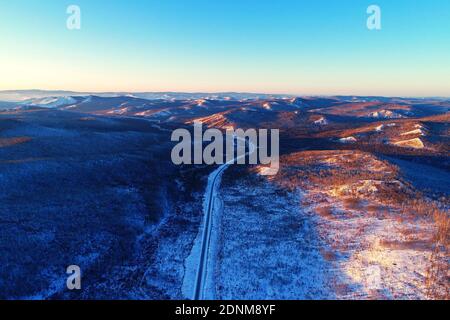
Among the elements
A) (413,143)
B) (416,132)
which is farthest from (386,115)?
(413,143)

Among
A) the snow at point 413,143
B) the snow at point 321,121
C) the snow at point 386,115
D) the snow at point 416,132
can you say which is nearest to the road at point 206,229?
the snow at point 413,143

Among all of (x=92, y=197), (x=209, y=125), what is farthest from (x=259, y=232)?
(x=209, y=125)

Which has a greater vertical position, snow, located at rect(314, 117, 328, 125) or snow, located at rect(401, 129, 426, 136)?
snow, located at rect(314, 117, 328, 125)

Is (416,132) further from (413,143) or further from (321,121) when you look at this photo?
(321,121)

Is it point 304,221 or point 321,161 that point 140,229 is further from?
point 321,161

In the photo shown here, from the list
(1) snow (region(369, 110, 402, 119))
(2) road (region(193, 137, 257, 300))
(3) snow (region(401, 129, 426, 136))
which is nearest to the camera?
(2) road (region(193, 137, 257, 300))

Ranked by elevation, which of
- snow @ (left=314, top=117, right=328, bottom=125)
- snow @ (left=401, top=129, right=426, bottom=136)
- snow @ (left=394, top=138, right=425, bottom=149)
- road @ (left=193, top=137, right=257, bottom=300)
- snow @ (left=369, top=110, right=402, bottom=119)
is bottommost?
road @ (left=193, top=137, right=257, bottom=300)

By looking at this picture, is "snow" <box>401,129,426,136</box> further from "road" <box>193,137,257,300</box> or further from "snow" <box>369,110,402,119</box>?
"snow" <box>369,110,402,119</box>

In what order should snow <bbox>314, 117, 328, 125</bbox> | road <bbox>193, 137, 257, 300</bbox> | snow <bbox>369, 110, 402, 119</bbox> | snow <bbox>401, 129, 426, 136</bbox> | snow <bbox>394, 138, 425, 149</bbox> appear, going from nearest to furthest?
1. road <bbox>193, 137, 257, 300</bbox>
2. snow <bbox>394, 138, 425, 149</bbox>
3. snow <bbox>401, 129, 426, 136</bbox>
4. snow <bbox>314, 117, 328, 125</bbox>
5. snow <bbox>369, 110, 402, 119</bbox>

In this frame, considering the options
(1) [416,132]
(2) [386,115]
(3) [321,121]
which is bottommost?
(1) [416,132]

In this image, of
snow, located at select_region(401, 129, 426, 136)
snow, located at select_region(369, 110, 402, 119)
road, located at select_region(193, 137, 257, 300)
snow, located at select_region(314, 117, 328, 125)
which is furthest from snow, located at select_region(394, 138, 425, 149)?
snow, located at select_region(369, 110, 402, 119)
